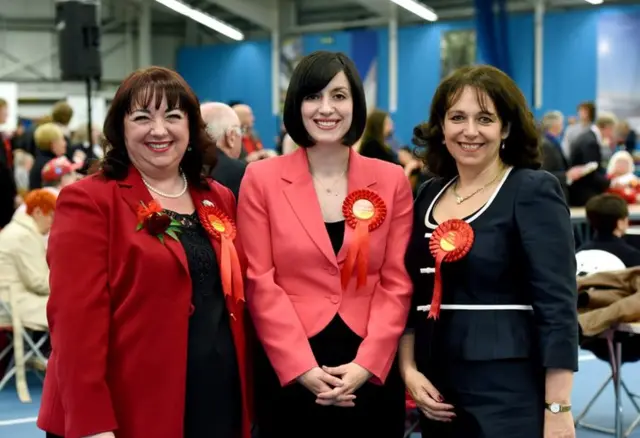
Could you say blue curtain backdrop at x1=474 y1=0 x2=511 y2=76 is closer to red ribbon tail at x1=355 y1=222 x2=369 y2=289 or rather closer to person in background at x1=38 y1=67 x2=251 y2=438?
red ribbon tail at x1=355 y1=222 x2=369 y2=289

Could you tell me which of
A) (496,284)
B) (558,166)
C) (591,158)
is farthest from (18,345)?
(591,158)

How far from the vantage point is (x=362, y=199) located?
8.18ft

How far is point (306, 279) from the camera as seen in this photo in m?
2.46

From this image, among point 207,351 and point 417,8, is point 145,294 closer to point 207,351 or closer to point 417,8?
point 207,351

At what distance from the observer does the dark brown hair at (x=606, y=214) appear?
503cm

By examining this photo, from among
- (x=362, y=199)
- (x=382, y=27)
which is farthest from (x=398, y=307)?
(x=382, y=27)

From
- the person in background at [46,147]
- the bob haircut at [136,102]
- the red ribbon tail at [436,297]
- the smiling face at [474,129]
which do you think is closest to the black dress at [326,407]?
the red ribbon tail at [436,297]

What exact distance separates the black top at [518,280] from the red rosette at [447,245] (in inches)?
0.7

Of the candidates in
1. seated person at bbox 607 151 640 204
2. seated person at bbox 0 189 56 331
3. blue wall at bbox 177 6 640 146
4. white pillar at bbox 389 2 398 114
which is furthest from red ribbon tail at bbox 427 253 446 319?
white pillar at bbox 389 2 398 114

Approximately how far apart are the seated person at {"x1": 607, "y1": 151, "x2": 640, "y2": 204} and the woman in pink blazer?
7086mm

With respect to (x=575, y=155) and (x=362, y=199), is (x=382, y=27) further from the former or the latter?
(x=362, y=199)

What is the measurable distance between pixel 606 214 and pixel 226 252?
3.21m

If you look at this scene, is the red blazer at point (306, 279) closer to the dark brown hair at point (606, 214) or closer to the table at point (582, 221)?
the dark brown hair at point (606, 214)

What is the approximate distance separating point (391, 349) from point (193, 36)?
21188mm
